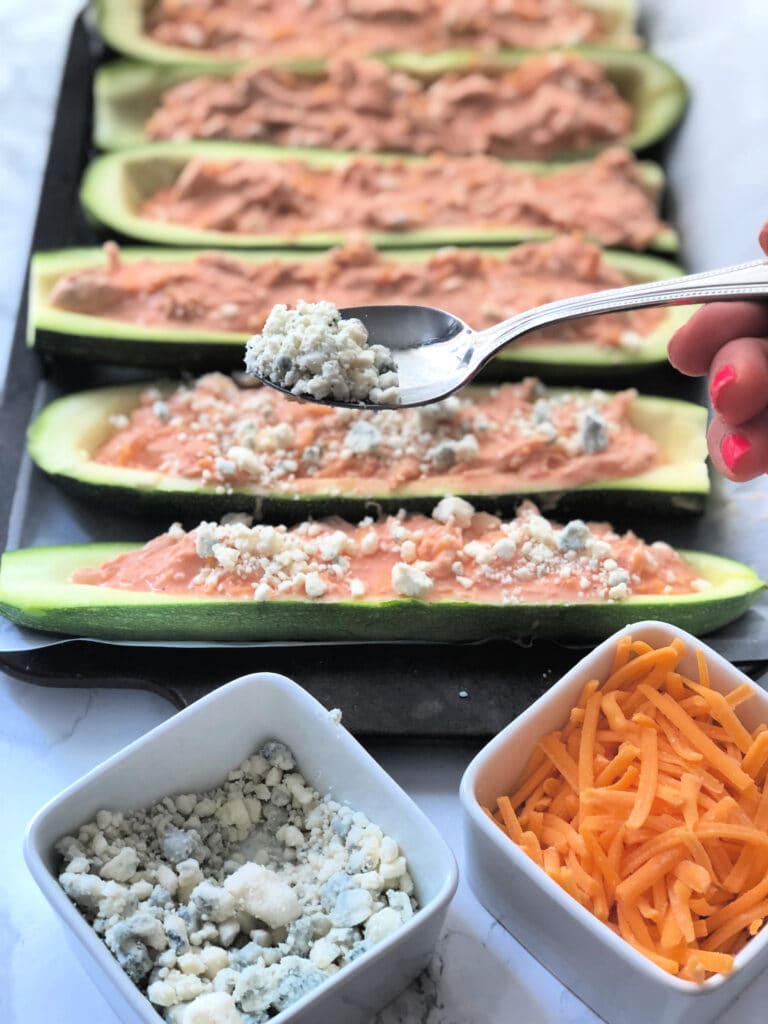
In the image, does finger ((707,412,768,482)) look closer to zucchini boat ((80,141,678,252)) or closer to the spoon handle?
the spoon handle

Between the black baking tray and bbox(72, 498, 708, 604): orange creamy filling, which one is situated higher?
bbox(72, 498, 708, 604): orange creamy filling

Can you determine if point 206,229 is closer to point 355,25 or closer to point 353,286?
point 353,286

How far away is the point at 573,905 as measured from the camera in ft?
3.38

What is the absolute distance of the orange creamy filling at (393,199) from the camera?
73.3 inches

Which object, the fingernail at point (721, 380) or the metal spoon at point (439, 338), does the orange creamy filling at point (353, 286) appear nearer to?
the metal spoon at point (439, 338)

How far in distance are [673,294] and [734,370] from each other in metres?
0.12

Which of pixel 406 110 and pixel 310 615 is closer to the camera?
pixel 310 615

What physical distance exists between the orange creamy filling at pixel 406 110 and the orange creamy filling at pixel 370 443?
0.63 m

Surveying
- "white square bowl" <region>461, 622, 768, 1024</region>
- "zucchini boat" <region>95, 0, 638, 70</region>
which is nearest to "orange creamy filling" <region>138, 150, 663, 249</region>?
"zucchini boat" <region>95, 0, 638, 70</region>

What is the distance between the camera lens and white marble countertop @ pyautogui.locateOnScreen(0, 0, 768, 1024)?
45.6 inches

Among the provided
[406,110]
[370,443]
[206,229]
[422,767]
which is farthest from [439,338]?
[406,110]

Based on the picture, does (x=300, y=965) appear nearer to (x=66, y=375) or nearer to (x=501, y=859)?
(x=501, y=859)

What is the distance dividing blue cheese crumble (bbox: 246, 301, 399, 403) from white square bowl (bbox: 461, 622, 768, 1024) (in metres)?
0.40

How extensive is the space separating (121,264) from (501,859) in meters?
1.10
